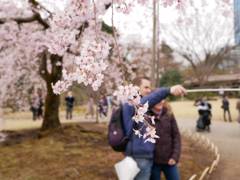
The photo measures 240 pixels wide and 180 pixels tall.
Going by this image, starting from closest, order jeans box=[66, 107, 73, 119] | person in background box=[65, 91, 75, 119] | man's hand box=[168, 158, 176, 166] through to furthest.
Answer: man's hand box=[168, 158, 176, 166] < person in background box=[65, 91, 75, 119] < jeans box=[66, 107, 73, 119]

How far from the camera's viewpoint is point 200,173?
9023mm

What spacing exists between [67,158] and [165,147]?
4.50 meters

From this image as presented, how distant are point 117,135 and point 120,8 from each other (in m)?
1.30

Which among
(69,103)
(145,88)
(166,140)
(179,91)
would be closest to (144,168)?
(166,140)

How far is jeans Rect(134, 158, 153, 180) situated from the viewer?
5.02 m

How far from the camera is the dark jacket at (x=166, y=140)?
530 centimetres

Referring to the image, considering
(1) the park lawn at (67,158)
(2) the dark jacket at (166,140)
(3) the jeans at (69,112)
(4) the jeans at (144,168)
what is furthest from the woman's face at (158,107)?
(3) the jeans at (69,112)

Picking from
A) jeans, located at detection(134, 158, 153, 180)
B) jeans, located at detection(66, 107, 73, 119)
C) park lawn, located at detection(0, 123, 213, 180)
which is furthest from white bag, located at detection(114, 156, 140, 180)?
jeans, located at detection(66, 107, 73, 119)

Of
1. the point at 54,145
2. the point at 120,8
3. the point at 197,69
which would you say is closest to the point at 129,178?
the point at 120,8

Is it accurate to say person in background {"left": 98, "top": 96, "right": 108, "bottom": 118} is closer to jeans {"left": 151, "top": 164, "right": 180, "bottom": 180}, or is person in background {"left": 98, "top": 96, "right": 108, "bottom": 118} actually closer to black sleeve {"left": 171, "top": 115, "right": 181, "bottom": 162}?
black sleeve {"left": 171, "top": 115, "right": 181, "bottom": 162}

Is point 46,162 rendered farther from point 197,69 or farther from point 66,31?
point 197,69

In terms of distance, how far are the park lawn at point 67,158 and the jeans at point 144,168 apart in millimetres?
3059

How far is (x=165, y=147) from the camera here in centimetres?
536

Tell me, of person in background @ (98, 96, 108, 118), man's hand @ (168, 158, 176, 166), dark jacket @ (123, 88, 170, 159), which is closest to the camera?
dark jacket @ (123, 88, 170, 159)
